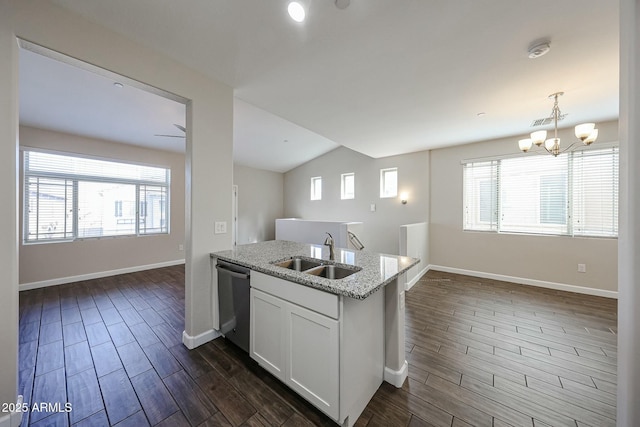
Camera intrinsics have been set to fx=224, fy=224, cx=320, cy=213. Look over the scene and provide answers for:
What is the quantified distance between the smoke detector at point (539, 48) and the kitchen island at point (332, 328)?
6.65 ft

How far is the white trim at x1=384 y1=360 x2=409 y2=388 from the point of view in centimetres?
173

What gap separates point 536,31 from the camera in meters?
1.71

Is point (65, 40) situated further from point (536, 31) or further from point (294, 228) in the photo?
point (294, 228)

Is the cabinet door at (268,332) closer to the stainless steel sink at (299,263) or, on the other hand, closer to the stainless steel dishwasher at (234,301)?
the stainless steel dishwasher at (234,301)

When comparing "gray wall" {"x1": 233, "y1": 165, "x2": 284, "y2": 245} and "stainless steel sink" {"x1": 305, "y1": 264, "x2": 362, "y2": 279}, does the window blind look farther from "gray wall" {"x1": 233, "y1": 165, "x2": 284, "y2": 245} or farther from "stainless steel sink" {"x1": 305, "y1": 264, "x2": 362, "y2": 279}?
"gray wall" {"x1": 233, "y1": 165, "x2": 284, "y2": 245}

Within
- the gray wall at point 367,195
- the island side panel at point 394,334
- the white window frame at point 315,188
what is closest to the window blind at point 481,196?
the gray wall at point 367,195

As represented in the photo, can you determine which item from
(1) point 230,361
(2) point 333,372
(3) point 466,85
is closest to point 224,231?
(1) point 230,361

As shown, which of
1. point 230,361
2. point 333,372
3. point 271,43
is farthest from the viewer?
point 230,361

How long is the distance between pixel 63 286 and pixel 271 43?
507 centimetres

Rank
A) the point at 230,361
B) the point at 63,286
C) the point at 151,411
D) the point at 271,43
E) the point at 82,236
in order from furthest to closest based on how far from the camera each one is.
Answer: the point at 82,236 < the point at 63,286 < the point at 230,361 < the point at 271,43 < the point at 151,411

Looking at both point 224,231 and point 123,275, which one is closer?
point 224,231

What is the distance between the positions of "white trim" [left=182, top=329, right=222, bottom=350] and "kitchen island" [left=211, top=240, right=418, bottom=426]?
2.21 feet

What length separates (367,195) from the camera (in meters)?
6.11

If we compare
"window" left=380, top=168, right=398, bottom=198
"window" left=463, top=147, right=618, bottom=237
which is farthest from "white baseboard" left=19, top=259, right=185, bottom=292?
"window" left=463, top=147, right=618, bottom=237
